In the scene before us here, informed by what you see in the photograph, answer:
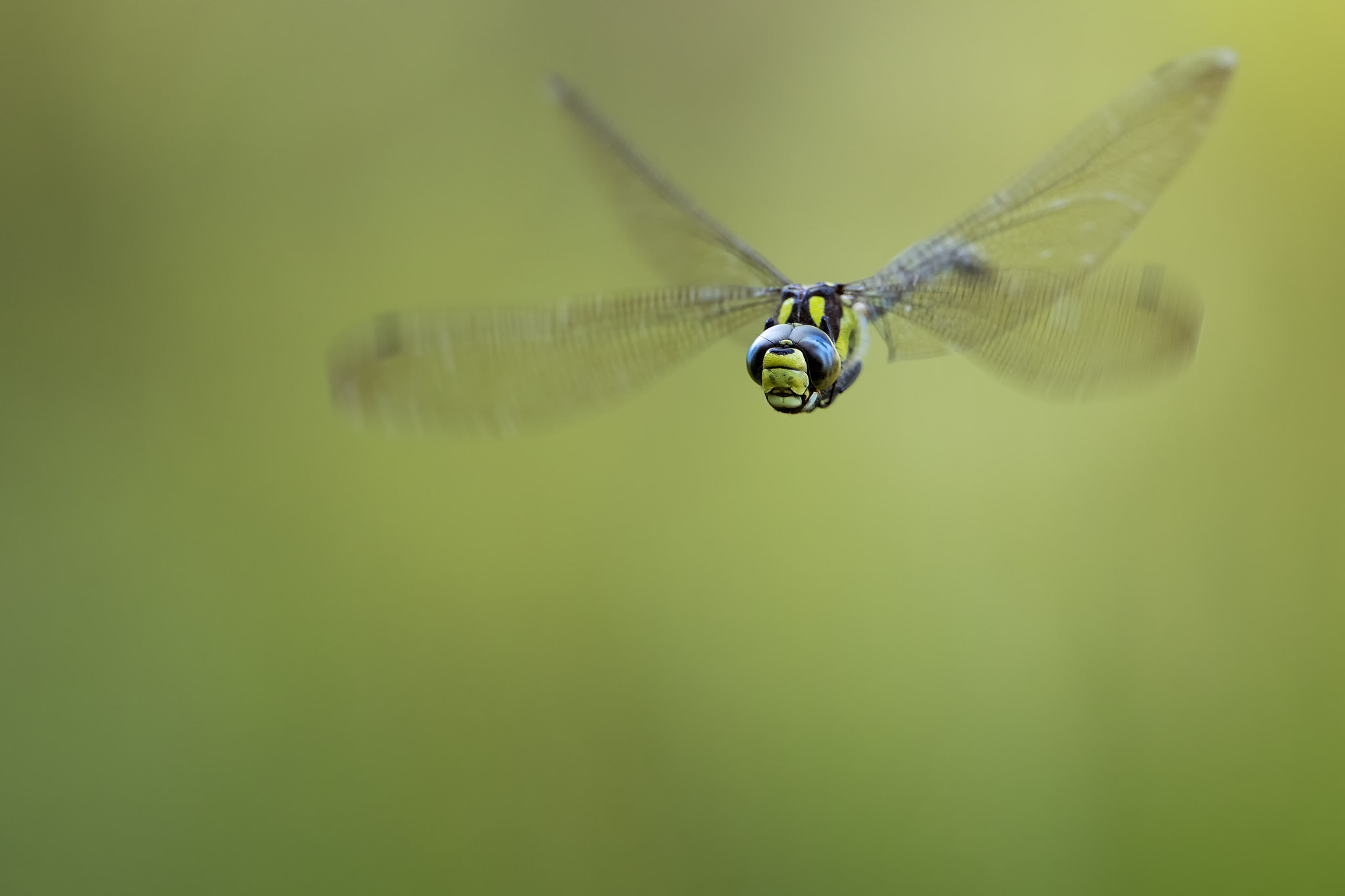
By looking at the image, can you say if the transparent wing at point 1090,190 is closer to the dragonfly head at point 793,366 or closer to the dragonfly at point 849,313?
the dragonfly at point 849,313

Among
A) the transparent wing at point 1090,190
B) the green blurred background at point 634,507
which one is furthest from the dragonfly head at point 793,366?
the green blurred background at point 634,507

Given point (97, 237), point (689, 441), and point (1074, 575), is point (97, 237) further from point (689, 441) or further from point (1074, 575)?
point (1074, 575)

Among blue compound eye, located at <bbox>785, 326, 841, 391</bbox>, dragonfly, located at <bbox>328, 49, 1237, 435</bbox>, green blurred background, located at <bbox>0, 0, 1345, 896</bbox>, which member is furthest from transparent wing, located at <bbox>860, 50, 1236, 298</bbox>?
green blurred background, located at <bbox>0, 0, 1345, 896</bbox>

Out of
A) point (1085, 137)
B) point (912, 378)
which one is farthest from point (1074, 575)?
point (1085, 137)

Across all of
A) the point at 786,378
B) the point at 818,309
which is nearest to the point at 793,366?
A: the point at 786,378

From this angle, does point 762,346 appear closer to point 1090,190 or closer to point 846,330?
point 846,330

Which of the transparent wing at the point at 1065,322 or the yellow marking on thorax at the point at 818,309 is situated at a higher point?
the transparent wing at the point at 1065,322

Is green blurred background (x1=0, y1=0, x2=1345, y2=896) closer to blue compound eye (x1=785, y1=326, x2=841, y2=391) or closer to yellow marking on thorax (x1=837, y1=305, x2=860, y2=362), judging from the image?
yellow marking on thorax (x1=837, y1=305, x2=860, y2=362)
